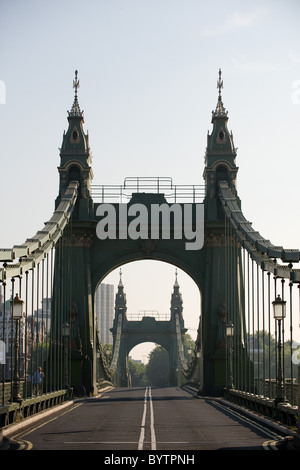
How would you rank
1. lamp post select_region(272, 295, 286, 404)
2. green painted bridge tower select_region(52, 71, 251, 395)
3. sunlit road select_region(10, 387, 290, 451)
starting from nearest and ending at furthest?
sunlit road select_region(10, 387, 290, 451)
lamp post select_region(272, 295, 286, 404)
green painted bridge tower select_region(52, 71, 251, 395)

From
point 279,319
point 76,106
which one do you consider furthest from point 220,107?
point 279,319

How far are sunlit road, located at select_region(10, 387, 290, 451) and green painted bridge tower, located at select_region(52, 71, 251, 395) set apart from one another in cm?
1549

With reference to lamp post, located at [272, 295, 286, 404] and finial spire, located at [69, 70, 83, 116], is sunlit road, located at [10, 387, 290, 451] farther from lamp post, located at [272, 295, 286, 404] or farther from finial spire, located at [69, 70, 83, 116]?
finial spire, located at [69, 70, 83, 116]

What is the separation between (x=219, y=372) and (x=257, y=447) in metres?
27.7

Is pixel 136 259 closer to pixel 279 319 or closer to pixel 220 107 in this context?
pixel 220 107

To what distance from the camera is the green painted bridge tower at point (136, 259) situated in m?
45.8

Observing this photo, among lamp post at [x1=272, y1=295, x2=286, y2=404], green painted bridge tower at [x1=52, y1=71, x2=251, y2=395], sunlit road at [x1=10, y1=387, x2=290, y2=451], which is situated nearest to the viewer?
sunlit road at [x1=10, y1=387, x2=290, y2=451]

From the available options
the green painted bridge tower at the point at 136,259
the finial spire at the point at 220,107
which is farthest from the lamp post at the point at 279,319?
the finial spire at the point at 220,107

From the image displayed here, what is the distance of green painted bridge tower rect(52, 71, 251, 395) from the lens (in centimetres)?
4575

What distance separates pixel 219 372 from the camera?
45719 mm

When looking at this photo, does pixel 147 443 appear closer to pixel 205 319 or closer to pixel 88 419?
pixel 88 419

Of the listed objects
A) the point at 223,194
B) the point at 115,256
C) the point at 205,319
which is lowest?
the point at 205,319

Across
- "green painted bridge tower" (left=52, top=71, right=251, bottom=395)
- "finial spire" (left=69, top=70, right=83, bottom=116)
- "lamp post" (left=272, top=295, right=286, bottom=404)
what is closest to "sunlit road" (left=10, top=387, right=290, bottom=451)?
"lamp post" (left=272, top=295, right=286, bottom=404)
